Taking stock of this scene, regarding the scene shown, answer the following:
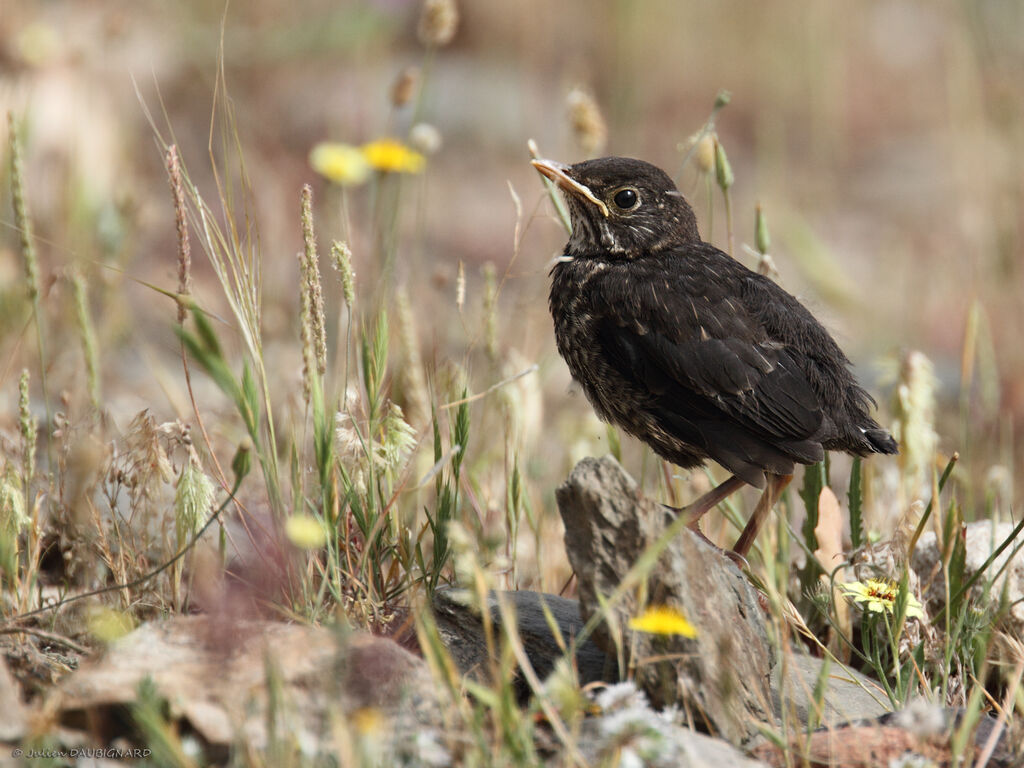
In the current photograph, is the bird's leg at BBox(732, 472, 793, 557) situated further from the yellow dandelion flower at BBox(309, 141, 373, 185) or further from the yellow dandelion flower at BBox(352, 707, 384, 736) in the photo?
the yellow dandelion flower at BBox(309, 141, 373, 185)

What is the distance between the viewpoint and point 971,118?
869cm

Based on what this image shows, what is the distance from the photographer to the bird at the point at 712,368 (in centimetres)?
324

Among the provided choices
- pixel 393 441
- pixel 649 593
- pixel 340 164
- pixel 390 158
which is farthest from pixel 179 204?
pixel 390 158

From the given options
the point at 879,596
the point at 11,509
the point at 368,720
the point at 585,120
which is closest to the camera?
the point at 368,720

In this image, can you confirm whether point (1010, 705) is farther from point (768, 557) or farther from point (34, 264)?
point (34, 264)

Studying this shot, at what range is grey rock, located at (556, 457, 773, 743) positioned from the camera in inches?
95.3

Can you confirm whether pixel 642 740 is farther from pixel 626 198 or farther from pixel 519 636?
pixel 626 198

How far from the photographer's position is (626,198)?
3.74 meters

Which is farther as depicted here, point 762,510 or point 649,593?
point 762,510

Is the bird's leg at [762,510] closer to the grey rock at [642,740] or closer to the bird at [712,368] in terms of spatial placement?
the bird at [712,368]

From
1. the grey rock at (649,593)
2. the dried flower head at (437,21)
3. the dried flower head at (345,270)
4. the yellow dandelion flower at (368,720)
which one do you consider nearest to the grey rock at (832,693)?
the grey rock at (649,593)

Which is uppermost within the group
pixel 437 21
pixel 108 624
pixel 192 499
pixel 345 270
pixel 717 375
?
pixel 437 21

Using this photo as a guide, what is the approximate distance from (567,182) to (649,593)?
1623 millimetres

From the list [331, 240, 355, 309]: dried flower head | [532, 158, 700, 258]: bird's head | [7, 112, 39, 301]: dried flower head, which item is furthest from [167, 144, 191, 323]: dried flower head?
[532, 158, 700, 258]: bird's head
